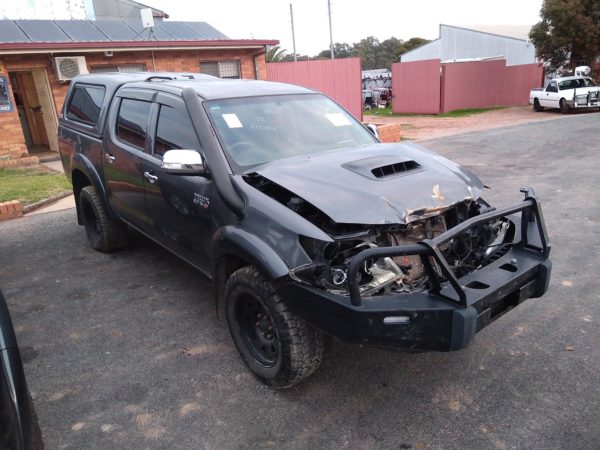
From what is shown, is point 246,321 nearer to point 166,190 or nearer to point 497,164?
point 166,190

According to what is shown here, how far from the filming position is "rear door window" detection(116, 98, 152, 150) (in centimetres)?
411

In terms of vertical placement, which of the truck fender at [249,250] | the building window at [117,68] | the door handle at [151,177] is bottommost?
the truck fender at [249,250]

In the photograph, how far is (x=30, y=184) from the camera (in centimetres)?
921

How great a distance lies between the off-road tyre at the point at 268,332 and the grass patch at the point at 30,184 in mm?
6137

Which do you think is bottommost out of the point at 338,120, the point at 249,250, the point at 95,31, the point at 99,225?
the point at 99,225

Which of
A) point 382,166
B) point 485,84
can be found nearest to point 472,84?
point 485,84

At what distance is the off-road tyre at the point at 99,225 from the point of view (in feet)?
17.0

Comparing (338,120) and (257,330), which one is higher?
(338,120)

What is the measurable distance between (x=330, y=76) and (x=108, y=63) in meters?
8.05

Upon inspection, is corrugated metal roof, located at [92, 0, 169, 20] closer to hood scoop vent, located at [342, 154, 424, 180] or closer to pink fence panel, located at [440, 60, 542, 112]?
pink fence panel, located at [440, 60, 542, 112]

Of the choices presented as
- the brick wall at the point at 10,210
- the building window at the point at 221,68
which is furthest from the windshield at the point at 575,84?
the brick wall at the point at 10,210

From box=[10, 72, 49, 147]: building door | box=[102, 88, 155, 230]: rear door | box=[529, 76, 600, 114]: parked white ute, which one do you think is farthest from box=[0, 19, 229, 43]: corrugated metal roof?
box=[529, 76, 600, 114]: parked white ute

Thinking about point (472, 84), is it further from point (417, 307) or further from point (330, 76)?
point (417, 307)

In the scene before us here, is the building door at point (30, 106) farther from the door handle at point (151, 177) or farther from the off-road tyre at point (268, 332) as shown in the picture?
the off-road tyre at point (268, 332)
